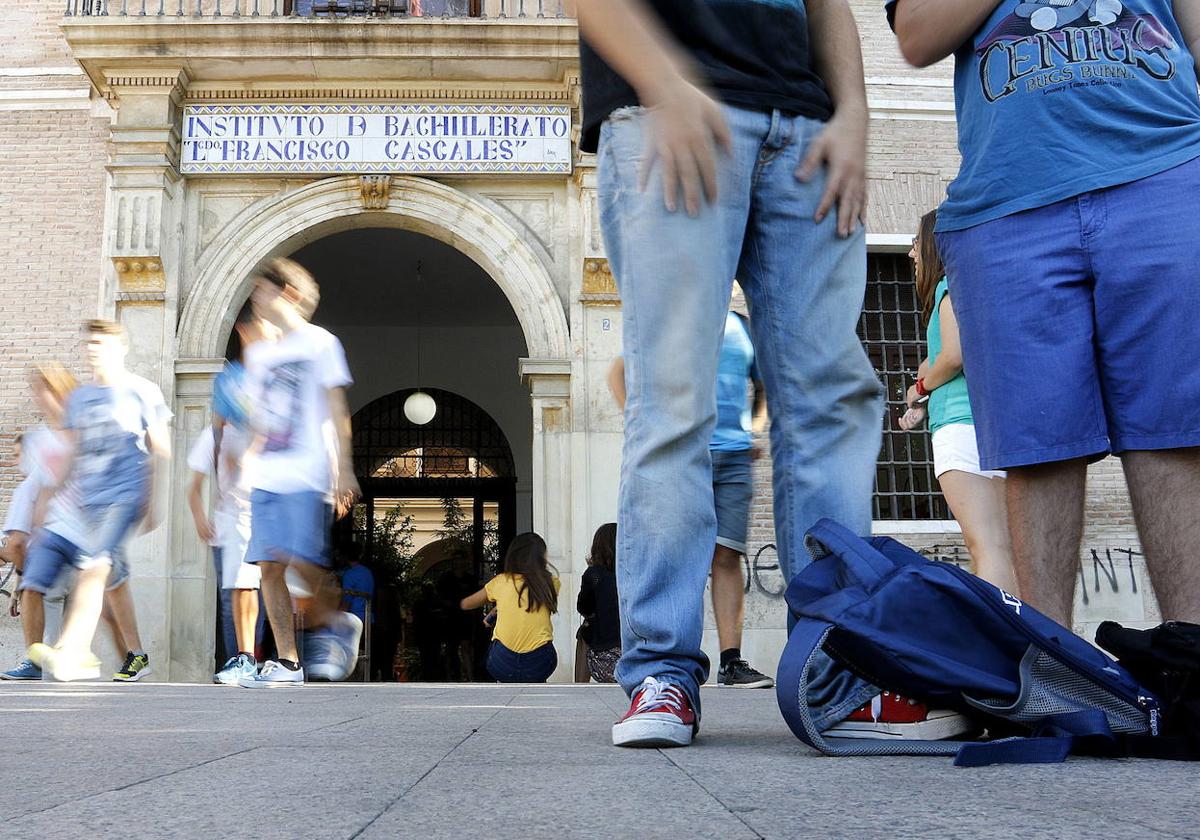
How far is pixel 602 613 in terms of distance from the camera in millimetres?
7473

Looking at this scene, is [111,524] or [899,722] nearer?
[899,722]

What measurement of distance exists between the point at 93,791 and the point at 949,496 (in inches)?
140

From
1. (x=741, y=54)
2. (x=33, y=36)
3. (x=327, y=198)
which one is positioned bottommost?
(x=741, y=54)

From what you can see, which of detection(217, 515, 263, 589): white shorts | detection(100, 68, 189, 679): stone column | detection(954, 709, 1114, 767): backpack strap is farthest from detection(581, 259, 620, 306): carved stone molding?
detection(954, 709, 1114, 767): backpack strap

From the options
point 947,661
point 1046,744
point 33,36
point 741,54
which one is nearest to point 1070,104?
point 741,54

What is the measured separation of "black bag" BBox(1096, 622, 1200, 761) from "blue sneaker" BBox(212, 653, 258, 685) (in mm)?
4853

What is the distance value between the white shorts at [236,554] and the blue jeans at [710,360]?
4.24 meters

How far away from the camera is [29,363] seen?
10.2 m

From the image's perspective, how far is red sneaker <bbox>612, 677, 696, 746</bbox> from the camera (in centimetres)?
195

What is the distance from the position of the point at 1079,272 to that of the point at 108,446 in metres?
5.24

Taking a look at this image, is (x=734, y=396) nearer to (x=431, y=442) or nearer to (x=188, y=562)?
(x=188, y=562)

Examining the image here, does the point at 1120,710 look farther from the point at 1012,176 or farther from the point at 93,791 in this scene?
the point at 93,791

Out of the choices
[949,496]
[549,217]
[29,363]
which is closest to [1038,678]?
[949,496]

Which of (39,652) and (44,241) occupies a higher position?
(44,241)
